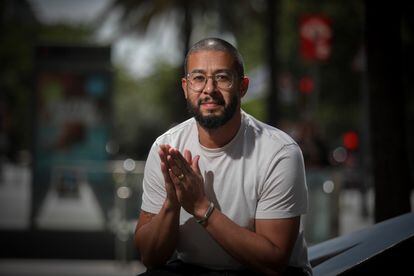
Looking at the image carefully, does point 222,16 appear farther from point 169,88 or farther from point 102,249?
point 169,88

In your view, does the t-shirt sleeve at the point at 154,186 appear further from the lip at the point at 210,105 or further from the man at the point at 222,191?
the lip at the point at 210,105

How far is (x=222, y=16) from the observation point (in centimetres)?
1988

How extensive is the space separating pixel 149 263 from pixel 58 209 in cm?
890

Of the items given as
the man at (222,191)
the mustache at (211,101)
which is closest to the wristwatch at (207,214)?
the man at (222,191)

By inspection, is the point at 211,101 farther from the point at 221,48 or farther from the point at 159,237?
the point at 159,237

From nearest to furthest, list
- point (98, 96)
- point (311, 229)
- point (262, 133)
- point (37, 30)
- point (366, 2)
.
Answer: point (262, 133) → point (366, 2) → point (311, 229) → point (98, 96) → point (37, 30)

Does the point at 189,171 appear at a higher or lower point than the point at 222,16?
lower

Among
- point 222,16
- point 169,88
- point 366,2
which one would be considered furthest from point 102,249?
point 169,88

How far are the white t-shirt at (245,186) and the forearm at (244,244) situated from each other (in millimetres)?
108

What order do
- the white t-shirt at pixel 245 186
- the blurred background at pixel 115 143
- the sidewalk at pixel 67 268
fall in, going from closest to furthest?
the white t-shirt at pixel 245 186
the blurred background at pixel 115 143
the sidewalk at pixel 67 268

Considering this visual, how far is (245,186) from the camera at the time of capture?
9.91 ft

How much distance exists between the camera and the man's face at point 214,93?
3061 millimetres

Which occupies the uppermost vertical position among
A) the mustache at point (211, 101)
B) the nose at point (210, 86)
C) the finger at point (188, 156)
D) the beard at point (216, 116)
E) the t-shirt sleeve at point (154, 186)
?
the nose at point (210, 86)

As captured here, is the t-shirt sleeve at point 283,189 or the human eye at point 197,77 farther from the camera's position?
the human eye at point 197,77
